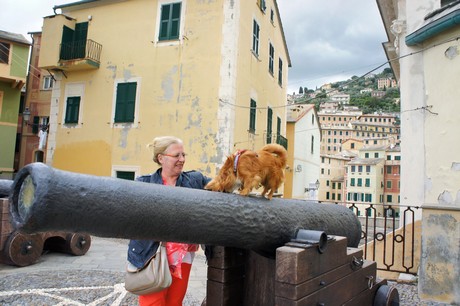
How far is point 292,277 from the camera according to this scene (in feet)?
6.43

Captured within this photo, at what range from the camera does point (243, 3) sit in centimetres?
1286

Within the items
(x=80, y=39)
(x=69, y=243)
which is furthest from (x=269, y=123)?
(x=69, y=243)

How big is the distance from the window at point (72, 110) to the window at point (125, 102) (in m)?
1.99

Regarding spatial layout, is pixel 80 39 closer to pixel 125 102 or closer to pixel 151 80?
pixel 125 102

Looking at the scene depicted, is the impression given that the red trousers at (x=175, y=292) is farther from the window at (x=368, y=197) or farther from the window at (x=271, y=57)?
the window at (x=368, y=197)

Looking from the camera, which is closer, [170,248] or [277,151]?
[277,151]

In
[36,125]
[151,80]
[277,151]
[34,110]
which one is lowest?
[277,151]

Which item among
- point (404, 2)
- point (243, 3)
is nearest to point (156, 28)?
point (243, 3)

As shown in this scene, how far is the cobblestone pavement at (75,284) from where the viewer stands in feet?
15.0

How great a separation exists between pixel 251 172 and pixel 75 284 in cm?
424

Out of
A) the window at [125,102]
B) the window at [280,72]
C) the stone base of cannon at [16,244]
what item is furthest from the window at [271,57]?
the stone base of cannon at [16,244]

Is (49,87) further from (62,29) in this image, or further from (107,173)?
(107,173)

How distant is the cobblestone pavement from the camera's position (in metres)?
4.56

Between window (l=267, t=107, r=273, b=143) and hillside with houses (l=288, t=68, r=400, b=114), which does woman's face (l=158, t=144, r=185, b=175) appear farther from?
hillside with houses (l=288, t=68, r=400, b=114)
